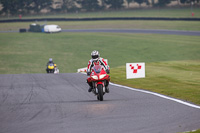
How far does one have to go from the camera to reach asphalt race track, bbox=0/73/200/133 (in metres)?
7.80

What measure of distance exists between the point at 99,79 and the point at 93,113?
7.84 feet

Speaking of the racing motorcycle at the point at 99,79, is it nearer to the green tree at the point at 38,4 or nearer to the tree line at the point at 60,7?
the tree line at the point at 60,7

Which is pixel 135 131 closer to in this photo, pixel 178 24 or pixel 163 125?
pixel 163 125

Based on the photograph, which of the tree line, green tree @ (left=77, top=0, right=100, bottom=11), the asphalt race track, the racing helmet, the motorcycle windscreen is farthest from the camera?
green tree @ (left=77, top=0, right=100, bottom=11)

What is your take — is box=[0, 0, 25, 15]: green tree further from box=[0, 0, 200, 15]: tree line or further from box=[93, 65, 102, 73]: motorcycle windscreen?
box=[93, 65, 102, 73]: motorcycle windscreen

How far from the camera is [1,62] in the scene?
130ft

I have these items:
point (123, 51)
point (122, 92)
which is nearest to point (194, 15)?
point (123, 51)

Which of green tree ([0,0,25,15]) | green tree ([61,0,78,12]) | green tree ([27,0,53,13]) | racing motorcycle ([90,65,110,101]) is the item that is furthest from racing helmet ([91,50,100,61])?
green tree ([61,0,78,12])

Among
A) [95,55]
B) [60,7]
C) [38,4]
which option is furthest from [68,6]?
[95,55]

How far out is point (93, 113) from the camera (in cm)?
952

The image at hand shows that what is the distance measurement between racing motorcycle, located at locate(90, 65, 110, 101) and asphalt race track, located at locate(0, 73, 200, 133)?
0.34 m

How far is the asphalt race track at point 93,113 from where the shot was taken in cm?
780

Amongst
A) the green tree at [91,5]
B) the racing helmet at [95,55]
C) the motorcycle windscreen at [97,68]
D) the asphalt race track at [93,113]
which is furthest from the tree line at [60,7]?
the motorcycle windscreen at [97,68]

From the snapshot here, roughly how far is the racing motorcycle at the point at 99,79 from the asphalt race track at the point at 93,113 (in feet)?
1.10
